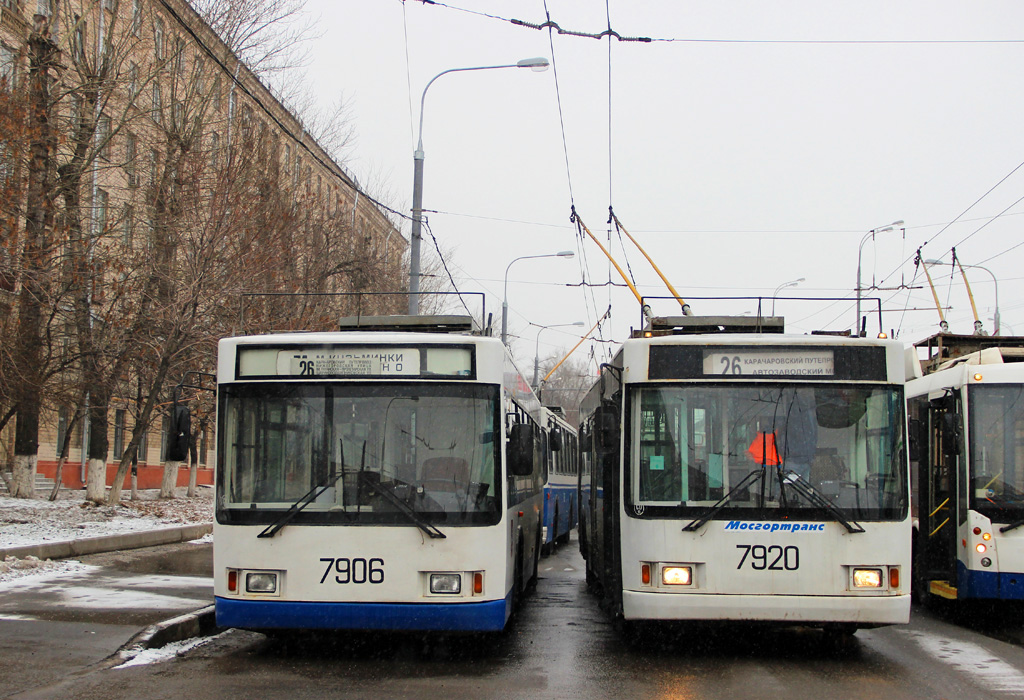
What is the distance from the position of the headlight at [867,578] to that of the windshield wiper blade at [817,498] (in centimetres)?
31

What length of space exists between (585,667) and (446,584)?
4.25 feet

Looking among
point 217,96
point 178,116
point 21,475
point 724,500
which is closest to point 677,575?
point 724,500

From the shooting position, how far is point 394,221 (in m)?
39.6

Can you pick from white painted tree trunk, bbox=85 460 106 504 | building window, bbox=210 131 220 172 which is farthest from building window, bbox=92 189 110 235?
white painted tree trunk, bbox=85 460 106 504

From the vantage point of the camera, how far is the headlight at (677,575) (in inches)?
324

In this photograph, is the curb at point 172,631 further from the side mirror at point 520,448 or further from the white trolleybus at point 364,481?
the side mirror at point 520,448

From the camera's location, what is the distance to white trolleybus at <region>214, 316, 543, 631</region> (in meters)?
7.89

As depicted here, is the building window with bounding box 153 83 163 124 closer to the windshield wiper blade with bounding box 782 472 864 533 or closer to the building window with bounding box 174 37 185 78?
the building window with bounding box 174 37 185 78

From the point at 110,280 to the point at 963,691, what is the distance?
15893 millimetres

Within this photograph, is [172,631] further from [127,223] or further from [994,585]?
[127,223]

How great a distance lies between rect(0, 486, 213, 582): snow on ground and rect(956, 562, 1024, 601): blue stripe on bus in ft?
32.7

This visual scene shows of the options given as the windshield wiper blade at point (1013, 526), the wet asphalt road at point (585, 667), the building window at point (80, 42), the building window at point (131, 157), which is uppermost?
the building window at point (80, 42)

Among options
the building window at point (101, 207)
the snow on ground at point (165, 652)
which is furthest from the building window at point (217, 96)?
the snow on ground at point (165, 652)

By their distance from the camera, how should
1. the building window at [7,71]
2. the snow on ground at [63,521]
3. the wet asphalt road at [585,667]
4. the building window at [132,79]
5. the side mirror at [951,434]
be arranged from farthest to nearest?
the building window at [132,79] → the building window at [7,71] → the snow on ground at [63,521] → the side mirror at [951,434] → the wet asphalt road at [585,667]
